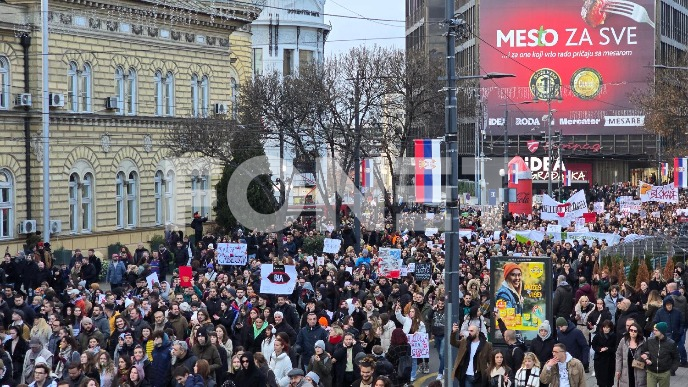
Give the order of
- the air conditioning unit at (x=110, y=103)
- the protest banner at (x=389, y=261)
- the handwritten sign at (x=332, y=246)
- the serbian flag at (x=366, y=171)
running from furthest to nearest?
the serbian flag at (x=366, y=171) → the air conditioning unit at (x=110, y=103) → the handwritten sign at (x=332, y=246) → the protest banner at (x=389, y=261)

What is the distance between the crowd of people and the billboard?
64974 millimetres

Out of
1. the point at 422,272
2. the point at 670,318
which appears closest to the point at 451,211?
the point at 670,318

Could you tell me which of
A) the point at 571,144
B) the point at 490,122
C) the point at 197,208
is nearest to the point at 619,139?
the point at 571,144

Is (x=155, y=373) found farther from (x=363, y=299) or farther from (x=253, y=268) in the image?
(x=253, y=268)

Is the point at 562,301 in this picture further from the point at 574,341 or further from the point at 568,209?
the point at 568,209

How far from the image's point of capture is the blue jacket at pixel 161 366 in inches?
683

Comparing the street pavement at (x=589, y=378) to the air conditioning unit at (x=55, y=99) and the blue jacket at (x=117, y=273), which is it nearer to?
the blue jacket at (x=117, y=273)

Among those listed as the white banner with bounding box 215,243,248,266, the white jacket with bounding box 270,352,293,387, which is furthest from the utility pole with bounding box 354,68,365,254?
the white jacket with bounding box 270,352,293,387

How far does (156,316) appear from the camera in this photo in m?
19.8

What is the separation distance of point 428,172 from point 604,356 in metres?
5.00

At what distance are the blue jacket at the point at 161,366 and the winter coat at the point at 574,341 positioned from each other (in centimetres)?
525

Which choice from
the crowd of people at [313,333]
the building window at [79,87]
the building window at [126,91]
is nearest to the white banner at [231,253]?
the crowd of people at [313,333]

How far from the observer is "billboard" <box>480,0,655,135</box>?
9425 cm

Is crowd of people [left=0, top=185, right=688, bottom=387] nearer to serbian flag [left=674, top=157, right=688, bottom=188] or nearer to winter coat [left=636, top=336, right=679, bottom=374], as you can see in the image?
winter coat [left=636, top=336, right=679, bottom=374]
